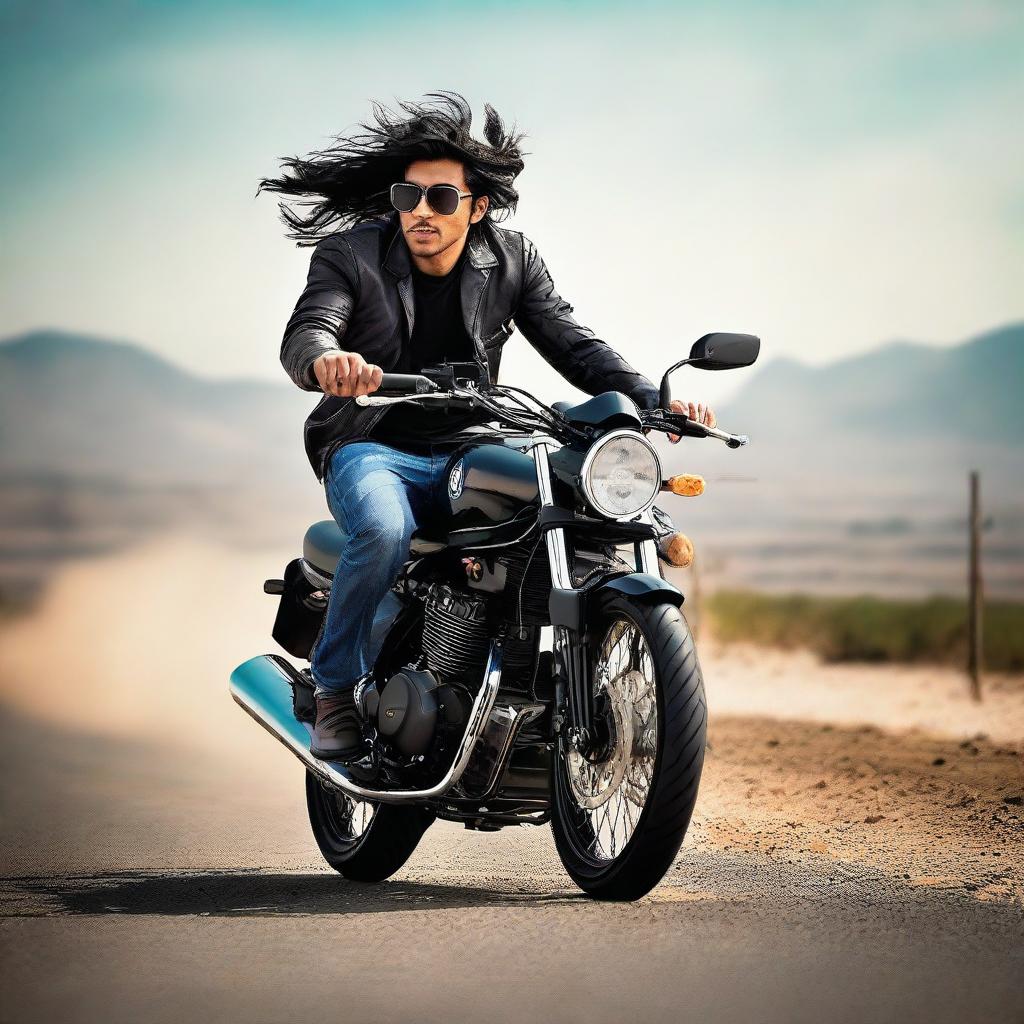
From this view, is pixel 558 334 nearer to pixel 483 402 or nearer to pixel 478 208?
pixel 478 208

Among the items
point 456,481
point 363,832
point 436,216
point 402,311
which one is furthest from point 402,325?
point 363,832

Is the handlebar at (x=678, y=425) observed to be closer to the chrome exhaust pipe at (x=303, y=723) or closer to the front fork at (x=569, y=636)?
the front fork at (x=569, y=636)

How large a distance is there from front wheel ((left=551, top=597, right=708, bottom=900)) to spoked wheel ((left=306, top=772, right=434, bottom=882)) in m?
1.10

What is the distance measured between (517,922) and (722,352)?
6.77 feet

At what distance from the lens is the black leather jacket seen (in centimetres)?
670

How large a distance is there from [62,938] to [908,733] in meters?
10.2

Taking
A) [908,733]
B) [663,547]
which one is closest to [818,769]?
[908,733]

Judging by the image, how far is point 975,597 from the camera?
20719 mm

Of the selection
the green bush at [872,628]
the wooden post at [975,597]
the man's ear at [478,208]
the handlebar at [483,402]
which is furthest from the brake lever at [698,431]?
the green bush at [872,628]

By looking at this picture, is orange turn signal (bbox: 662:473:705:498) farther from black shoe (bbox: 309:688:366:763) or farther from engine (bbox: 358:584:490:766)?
black shoe (bbox: 309:688:366:763)

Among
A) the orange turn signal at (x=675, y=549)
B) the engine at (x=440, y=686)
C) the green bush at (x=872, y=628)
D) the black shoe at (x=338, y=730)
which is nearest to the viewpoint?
the orange turn signal at (x=675, y=549)

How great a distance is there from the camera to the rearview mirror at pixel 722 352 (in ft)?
19.1

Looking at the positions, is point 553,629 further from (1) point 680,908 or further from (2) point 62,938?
(2) point 62,938

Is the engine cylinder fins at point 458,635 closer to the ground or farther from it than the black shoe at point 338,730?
farther from it
